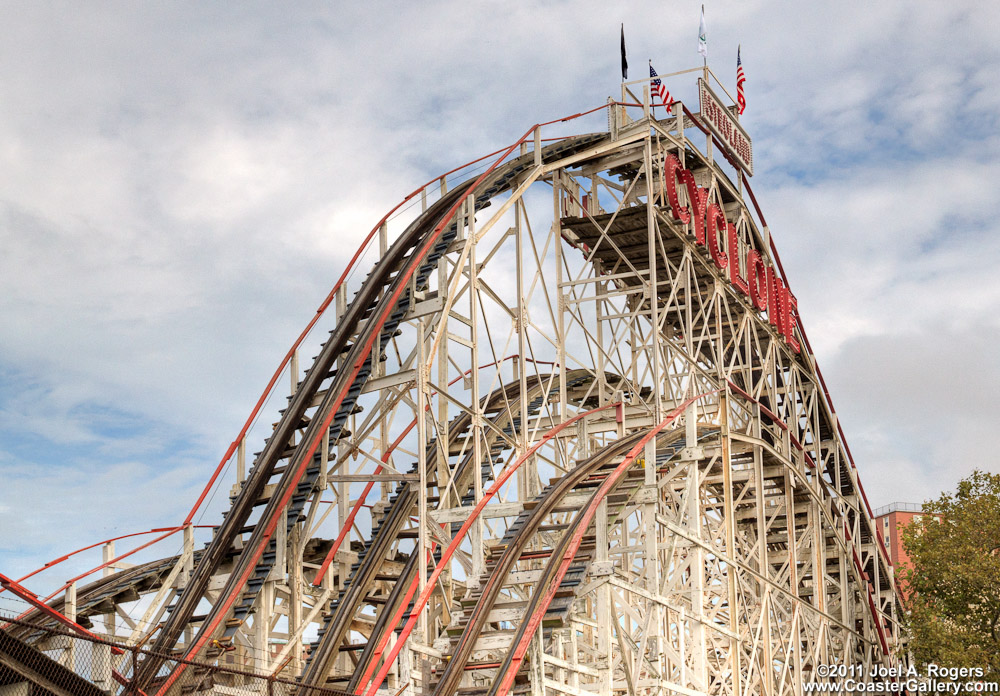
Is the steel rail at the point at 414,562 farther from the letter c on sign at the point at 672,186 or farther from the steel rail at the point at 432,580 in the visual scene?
the letter c on sign at the point at 672,186

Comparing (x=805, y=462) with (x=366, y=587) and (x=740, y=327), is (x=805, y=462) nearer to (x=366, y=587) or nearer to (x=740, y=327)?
(x=740, y=327)

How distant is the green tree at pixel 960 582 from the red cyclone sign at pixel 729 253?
5.29m

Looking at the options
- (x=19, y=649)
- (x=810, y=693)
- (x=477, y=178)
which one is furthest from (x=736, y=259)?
(x=19, y=649)

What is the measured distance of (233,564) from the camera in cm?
1947

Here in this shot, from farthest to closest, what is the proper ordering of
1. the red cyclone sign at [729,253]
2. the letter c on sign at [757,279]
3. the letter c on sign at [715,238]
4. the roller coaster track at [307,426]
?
the letter c on sign at [757,279]
the letter c on sign at [715,238]
the red cyclone sign at [729,253]
the roller coaster track at [307,426]

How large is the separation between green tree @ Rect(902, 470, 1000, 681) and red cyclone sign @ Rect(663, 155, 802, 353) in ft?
17.4

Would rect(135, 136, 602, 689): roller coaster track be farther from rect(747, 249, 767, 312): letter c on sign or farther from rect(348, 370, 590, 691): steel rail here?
rect(747, 249, 767, 312): letter c on sign

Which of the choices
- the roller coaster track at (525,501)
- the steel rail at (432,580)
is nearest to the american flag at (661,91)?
the roller coaster track at (525,501)

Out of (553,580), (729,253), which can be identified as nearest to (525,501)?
(553,580)

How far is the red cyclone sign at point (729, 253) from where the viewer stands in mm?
24141

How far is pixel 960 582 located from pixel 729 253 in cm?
811

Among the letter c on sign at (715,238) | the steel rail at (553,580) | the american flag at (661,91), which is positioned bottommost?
the steel rail at (553,580)

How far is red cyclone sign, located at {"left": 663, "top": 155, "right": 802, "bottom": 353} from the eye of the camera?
2414cm

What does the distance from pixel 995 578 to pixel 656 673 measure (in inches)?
415
